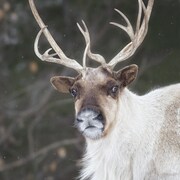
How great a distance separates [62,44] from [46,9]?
116 centimetres

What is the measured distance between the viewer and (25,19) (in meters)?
20.8

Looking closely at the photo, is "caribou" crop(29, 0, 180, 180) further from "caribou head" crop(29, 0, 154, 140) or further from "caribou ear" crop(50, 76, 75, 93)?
"caribou ear" crop(50, 76, 75, 93)

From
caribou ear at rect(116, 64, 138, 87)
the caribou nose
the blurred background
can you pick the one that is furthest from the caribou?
the blurred background

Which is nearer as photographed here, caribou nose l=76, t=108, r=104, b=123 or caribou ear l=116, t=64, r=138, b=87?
caribou nose l=76, t=108, r=104, b=123

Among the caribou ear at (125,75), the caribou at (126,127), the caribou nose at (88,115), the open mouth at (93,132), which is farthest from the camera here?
the caribou ear at (125,75)

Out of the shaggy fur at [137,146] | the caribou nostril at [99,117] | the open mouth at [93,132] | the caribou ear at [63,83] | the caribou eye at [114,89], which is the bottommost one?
the shaggy fur at [137,146]

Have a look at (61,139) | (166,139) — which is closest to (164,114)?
(166,139)

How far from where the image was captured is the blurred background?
18.6 m

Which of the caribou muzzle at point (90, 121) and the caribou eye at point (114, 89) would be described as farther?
the caribou eye at point (114, 89)

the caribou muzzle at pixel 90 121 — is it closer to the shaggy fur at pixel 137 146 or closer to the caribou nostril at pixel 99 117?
the caribou nostril at pixel 99 117

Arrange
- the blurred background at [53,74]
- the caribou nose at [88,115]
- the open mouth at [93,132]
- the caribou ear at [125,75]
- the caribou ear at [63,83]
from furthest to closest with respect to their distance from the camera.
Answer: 1. the blurred background at [53,74]
2. the caribou ear at [63,83]
3. the caribou ear at [125,75]
4. the open mouth at [93,132]
5. the caribou nose at [88,115]

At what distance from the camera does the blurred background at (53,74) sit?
61.1ft

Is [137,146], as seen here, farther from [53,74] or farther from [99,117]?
[53,74]

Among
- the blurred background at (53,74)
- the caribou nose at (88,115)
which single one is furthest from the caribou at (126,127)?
the blurred background at (53,74)
